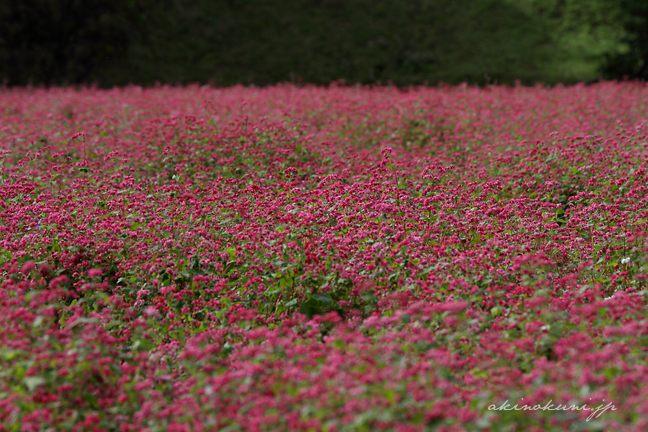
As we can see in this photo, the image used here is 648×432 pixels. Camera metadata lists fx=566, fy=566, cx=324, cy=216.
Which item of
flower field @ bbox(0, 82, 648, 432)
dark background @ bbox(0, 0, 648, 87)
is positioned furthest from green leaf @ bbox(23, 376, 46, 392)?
dark background @ bbox(0, 0, 648, 87)

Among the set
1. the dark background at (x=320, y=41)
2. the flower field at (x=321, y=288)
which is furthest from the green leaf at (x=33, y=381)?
the dark background at (x=320, y=41)

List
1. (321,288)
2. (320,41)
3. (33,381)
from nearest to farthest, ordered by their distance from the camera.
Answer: (33,381) < (321,288) < (320,41)

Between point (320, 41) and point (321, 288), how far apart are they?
17.5 metres

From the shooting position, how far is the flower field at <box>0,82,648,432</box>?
8.25 ft

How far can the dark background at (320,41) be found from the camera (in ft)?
57.7

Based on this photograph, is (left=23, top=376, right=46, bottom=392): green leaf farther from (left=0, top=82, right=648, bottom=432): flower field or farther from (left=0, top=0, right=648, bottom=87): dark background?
(left=0, top=0, right=648, bottom=87): dark background

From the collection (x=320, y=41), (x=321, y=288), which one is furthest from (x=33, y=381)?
(x=320, y=41)

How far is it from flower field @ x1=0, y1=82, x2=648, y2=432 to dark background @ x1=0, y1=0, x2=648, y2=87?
36.3 feet

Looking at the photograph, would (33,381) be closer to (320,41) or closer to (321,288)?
(321,288)

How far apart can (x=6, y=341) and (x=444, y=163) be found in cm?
504

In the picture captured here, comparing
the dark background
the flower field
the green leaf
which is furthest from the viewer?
the dark background

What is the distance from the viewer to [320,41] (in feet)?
66.3

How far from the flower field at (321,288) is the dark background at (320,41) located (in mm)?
11064

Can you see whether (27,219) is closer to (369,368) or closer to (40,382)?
(40,382)
